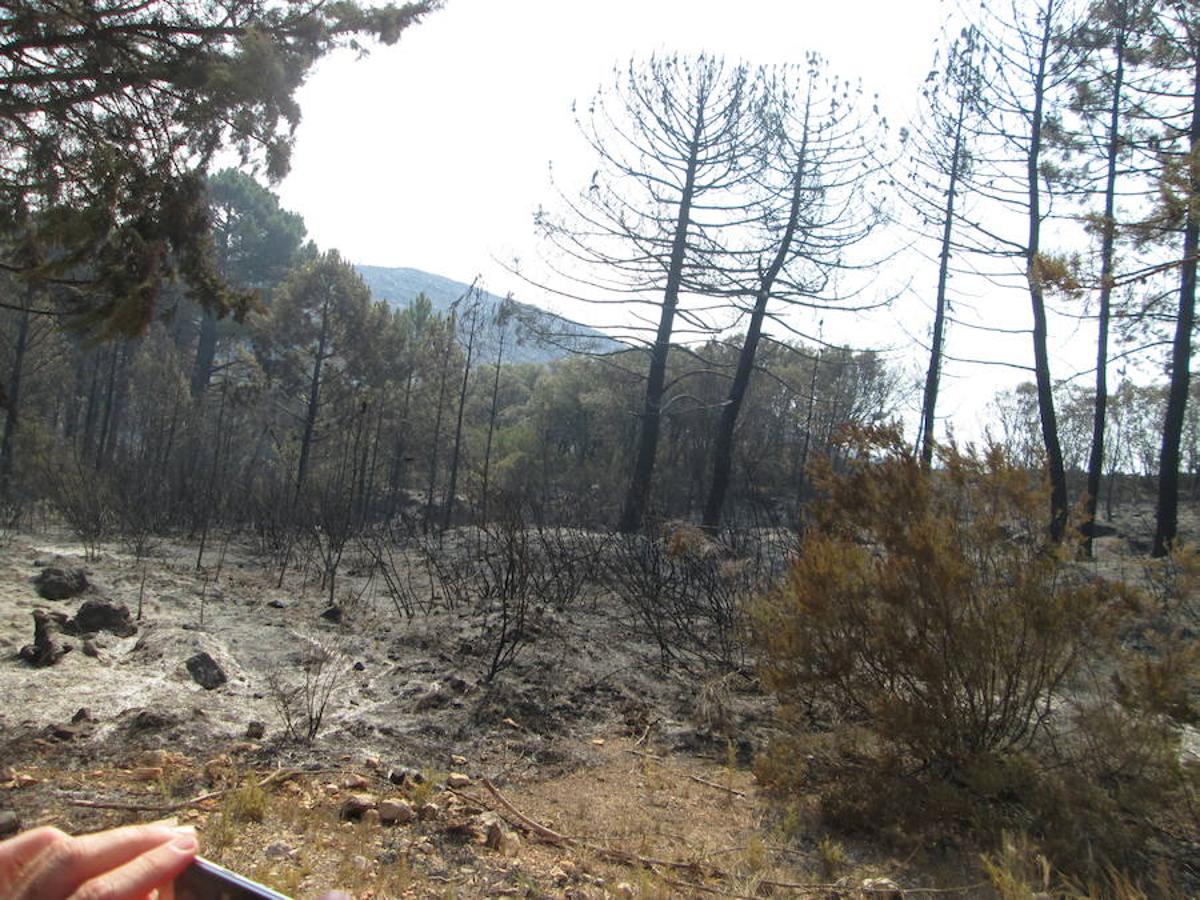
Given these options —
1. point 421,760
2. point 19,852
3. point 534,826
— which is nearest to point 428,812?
point 534,826

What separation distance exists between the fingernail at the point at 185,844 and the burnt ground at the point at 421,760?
2468 millimetres

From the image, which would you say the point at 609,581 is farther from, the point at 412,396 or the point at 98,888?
the point at 412,396

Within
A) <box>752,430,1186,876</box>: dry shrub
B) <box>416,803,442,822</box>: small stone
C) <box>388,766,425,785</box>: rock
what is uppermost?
<box>752,430,1186,876</box>: dry shrub

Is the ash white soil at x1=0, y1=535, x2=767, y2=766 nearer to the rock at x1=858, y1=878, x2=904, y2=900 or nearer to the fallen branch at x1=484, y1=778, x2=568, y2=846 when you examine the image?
the fallen branch at x1=484, y1=778, x2=568, y2=846

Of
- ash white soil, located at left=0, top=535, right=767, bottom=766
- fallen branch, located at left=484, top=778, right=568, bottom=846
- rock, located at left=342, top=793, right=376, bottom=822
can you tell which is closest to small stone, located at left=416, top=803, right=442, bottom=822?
rock, located at left=342, top=793, right=376, bottom=822

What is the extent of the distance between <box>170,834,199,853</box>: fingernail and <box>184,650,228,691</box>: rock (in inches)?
205

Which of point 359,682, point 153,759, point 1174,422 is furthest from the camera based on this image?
point 1174,422

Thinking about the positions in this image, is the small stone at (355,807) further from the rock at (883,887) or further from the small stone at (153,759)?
the rock at (883,887)

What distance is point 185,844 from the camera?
2.76ft

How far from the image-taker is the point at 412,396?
3158 cm

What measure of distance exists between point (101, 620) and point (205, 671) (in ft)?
4.42

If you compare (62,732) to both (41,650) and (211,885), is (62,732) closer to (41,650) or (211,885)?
(41,650)

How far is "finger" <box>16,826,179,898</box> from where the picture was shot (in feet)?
2.53

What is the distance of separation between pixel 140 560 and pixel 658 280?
1128cm
